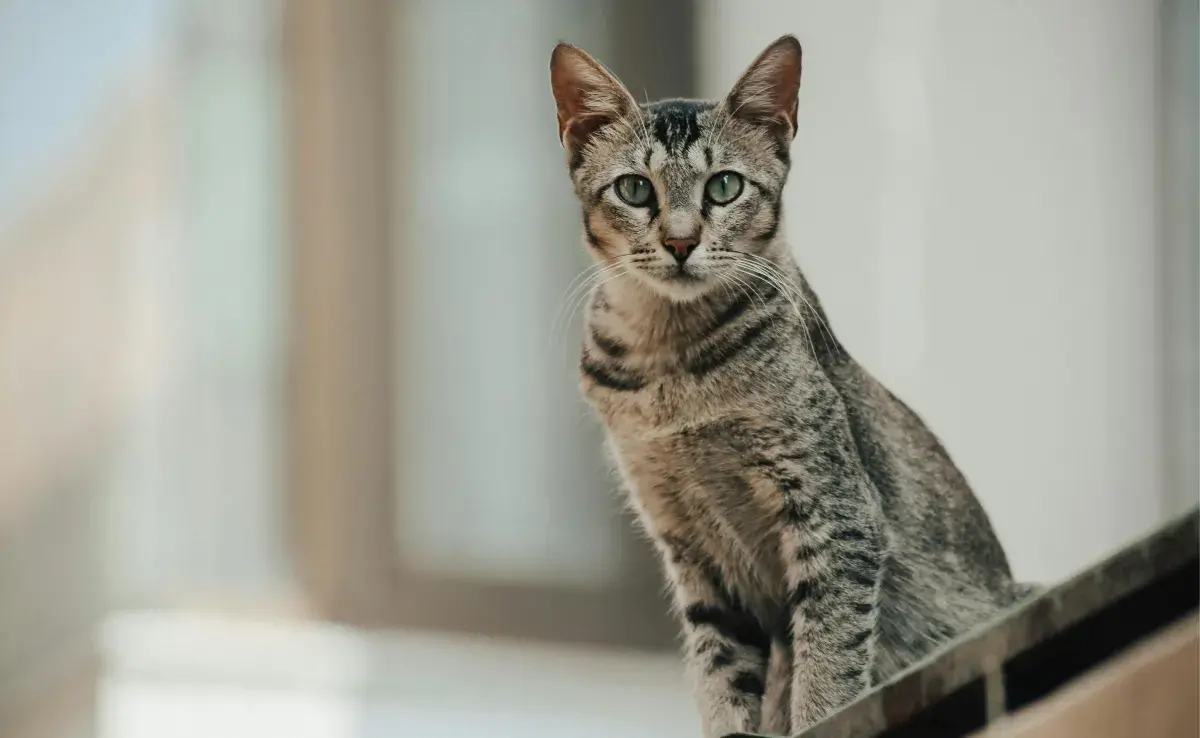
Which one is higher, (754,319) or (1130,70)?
(1130,70)

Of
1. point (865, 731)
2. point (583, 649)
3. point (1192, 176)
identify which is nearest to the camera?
point (865, 731)

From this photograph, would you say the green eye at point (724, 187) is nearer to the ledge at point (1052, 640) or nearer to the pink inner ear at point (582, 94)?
the pink inner ear at point (582, 94)

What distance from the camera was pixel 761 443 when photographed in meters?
0.96

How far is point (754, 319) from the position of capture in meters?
0.99

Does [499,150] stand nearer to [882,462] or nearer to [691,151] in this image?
[691,151]

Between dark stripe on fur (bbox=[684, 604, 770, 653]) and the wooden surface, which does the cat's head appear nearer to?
dark stripe on fur (bbox=[684, 604, 770, 653])

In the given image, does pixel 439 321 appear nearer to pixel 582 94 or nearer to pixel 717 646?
pixel 582 94

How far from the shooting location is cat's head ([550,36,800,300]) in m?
0.97

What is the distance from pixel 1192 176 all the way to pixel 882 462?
351 mm

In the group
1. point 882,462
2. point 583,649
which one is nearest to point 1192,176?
point 882,462

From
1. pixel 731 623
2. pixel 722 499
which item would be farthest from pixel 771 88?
pixel 731 623

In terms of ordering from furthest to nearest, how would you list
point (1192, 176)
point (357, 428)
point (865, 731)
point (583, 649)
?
point (357, 428), point (583, 649), point (1192, 176), point (865, 731)

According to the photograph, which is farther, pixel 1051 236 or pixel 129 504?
pixel 129 504

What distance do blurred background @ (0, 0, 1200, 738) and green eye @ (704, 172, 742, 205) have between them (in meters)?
0.07
